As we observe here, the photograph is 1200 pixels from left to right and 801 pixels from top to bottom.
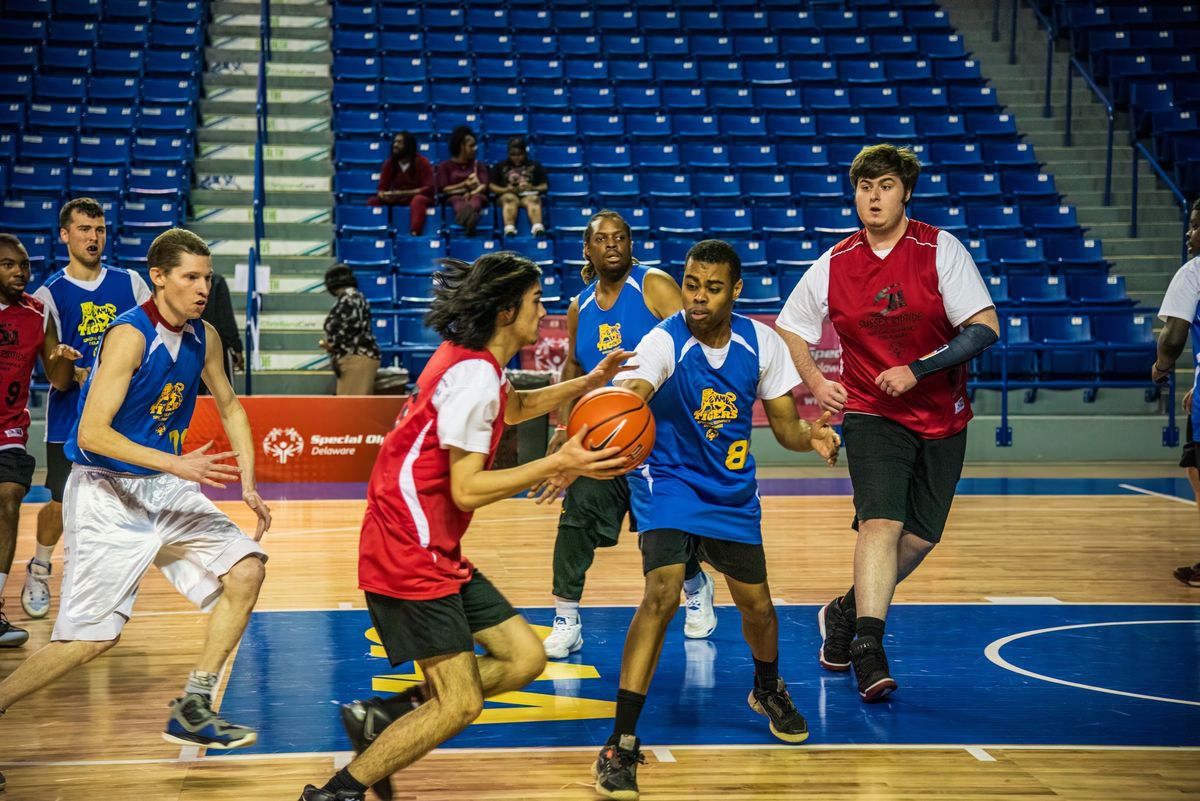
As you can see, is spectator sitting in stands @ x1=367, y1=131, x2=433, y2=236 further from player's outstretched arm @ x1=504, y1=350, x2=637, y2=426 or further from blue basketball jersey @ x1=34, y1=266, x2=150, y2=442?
player's outstretched arm @ x1=504, y1=350, x2=637, y2=426

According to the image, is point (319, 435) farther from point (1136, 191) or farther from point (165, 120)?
point (1136, 191)

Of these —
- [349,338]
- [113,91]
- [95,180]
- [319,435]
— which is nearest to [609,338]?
[349,338]

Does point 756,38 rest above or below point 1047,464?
above

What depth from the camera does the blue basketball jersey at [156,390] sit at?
4.29 meters

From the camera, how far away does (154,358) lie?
4.30m

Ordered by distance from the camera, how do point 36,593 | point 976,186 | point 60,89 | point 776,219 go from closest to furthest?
point 36,593
point 776,219
point 976,186
point 60,89

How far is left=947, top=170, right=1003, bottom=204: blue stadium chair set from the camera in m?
15.2

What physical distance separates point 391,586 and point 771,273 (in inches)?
424

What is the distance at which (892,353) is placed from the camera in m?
5.00

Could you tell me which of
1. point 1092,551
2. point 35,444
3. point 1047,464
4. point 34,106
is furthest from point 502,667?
point 34,106

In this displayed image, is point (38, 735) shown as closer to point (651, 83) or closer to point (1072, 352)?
point (1072, 352)

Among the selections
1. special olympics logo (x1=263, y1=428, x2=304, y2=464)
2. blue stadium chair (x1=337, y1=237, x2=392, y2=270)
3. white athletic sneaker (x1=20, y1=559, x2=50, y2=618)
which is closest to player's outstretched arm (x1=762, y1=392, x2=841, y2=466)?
white athletic sneaker (x1=20, y1=559, x2=50, y2=618)

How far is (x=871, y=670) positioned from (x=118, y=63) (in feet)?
47.3

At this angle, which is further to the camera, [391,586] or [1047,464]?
[1047,464]
